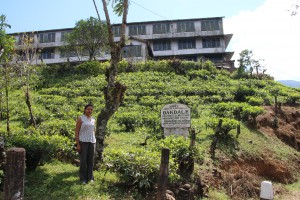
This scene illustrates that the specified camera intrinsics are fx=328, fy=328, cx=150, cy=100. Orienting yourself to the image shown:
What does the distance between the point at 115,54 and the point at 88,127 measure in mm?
2527

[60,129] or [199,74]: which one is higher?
[199,74]

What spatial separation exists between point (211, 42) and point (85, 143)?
146 feet

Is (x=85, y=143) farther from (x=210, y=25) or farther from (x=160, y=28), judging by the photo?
(x=210, y=25)

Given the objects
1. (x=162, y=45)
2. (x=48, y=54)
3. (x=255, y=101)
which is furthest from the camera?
(x=48, y=54)

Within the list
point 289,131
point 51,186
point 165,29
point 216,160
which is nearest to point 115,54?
point 51,186

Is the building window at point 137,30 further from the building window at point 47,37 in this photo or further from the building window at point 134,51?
the building window at point 47,37

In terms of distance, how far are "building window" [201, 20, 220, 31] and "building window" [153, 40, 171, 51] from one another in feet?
18.9

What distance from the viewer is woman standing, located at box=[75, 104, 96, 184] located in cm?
A: 775

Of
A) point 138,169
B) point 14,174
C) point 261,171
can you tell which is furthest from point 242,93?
point 14,174

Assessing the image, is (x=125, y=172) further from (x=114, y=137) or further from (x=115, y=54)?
(x=114, y=137)

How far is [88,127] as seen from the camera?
25.6 feet

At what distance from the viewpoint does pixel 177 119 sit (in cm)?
1201

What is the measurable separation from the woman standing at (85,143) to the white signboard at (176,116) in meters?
4.71

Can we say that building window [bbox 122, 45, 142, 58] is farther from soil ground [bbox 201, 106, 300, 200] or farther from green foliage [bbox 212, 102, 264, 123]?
soil ground [bbox 201, 106, 300, 200]
